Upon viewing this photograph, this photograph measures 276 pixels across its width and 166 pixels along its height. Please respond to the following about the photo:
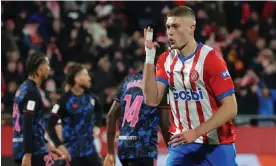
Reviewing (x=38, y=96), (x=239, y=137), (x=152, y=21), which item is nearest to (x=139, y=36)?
(x=152, y=21)

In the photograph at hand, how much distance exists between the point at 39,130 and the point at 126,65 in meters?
7.97

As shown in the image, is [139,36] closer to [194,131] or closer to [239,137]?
[239,137]

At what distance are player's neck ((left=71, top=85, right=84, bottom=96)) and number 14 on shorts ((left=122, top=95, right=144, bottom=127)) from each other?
1851 mm

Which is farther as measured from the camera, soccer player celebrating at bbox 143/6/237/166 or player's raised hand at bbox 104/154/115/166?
player's raised hand at bbox 104/154/115/166

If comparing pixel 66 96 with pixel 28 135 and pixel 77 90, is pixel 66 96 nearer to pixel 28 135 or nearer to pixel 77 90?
pixel 77 90

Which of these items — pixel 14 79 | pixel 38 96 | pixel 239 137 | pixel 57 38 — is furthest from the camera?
pixel 57 38

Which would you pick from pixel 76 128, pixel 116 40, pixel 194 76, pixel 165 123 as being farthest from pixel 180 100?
pixel 116 40

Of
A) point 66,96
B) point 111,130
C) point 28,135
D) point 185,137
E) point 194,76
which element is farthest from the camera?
point 66,96

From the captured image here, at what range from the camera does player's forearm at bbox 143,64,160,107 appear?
5.71m

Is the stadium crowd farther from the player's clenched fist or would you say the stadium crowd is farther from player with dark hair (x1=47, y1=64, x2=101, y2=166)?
the player's clenched fist

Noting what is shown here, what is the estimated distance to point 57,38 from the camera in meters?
16.7

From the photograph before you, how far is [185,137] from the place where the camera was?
5.38 m

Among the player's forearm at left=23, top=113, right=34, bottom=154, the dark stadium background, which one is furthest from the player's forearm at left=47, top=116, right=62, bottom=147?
the dark stadium background

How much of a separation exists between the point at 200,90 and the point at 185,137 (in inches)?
18.2
